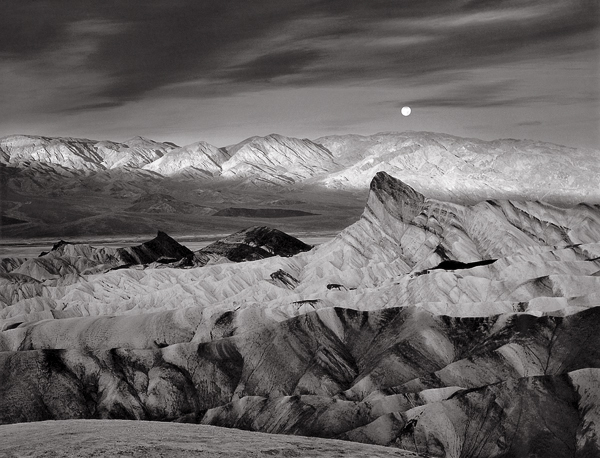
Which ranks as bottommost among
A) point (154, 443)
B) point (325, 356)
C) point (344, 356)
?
point (344, 356)

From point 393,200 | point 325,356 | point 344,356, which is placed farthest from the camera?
point 393,200

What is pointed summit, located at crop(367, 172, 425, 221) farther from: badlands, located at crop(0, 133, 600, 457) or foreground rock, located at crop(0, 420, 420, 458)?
foreground rock, located at crop(0, 420, 420, 458)

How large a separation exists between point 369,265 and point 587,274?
35.7 m

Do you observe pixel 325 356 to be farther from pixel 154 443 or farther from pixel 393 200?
pixel 393 200

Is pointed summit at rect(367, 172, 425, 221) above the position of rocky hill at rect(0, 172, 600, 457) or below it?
above

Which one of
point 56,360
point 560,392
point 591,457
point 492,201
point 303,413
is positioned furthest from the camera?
point 492,201

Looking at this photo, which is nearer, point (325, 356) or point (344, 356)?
point (325, 356)

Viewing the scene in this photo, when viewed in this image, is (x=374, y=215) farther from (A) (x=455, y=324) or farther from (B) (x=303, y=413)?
(B) (x=303, y=413)

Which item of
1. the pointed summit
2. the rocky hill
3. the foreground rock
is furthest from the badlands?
the pointed summit

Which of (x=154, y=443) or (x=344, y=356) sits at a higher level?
(x=154, y=443)

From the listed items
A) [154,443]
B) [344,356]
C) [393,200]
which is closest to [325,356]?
[344,356]

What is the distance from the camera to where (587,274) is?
96.3m

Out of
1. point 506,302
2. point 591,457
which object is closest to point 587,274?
point 506,302

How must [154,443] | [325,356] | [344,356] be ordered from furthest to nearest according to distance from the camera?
1. [344,356]
2. [325,356]
3. [154,443]
